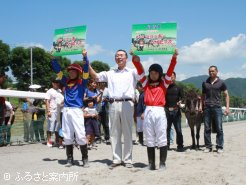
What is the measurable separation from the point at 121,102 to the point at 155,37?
8.46ft

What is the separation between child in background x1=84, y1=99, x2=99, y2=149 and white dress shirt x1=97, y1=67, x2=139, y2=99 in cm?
327

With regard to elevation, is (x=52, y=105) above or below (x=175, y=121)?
above

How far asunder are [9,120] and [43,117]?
50.7 inches

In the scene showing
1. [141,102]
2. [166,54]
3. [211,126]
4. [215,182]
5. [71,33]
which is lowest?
[215,182]

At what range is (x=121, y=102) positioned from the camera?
7301 millimetres

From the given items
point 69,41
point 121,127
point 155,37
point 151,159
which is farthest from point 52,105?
point 151,159

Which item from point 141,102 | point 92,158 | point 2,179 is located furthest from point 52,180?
point 141,102

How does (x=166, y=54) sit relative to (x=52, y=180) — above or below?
above

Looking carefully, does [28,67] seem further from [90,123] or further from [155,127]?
[155,127]

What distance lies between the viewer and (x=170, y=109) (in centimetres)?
985

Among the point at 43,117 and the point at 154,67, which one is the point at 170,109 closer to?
the point at 154,67

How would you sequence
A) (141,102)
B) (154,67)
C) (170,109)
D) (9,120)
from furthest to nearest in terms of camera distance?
(9,120) < (141,102) < (170,109) < (154,67)

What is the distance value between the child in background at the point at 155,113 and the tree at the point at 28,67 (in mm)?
47597

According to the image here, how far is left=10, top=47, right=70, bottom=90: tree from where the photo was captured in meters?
53.7
